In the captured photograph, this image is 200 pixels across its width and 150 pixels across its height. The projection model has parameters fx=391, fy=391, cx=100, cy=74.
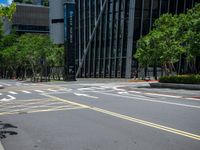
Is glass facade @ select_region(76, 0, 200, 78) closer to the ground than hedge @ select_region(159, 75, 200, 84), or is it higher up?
higher up

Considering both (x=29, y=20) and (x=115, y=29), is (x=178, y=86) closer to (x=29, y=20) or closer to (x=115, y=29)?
(x=115, y=29)

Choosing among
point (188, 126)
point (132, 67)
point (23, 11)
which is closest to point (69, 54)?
point (132, 67)

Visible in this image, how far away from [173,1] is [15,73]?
48.2 metres

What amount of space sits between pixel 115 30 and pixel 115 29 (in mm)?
162

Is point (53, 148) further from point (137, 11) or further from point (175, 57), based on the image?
point (137, 11)

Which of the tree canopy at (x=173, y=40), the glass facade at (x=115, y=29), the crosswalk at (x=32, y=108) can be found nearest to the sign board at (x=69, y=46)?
the glass facade at (x=115, y=29)

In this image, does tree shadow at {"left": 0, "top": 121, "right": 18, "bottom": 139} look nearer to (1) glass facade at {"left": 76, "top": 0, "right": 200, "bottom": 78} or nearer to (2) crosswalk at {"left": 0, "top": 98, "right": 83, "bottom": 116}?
(2) crosswalk at {"left": 0, "top": 98, "right": 83, "bottom": 116}

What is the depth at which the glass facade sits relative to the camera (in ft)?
198

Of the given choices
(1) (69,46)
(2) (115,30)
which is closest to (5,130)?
(1) (69,46)

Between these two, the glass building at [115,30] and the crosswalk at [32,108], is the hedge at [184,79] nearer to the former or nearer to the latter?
the crosswalk at [32,108]

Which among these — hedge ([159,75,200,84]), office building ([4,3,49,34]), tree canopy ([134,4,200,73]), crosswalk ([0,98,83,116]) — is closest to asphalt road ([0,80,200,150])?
crosswalk ([0,98,83,116])

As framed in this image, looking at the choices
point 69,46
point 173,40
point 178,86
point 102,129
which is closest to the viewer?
point 102,129

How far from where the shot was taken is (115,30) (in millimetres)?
63406

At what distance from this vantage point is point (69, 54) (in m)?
59.8
